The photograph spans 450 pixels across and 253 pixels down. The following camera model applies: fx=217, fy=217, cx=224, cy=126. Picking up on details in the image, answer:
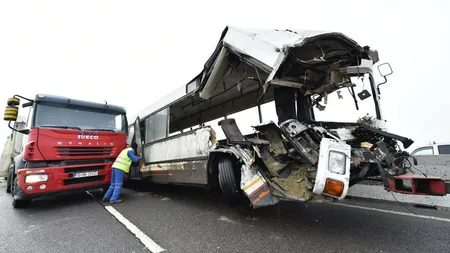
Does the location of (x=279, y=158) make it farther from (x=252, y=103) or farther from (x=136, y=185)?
(x=136, y=185)

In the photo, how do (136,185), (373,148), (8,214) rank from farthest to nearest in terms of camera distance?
(136,185)
(8,214)
(373,148)

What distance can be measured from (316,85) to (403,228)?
2169 millimetres

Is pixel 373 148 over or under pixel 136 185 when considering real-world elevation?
over

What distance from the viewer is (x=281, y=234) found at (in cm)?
263

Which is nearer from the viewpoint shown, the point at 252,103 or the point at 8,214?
the point at 8,214

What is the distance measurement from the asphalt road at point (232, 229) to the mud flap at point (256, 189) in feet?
1.32

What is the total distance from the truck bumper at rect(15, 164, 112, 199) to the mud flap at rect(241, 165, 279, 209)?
3.93 meters

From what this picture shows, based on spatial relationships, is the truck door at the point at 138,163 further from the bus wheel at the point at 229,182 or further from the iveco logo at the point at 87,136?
the bus wheel at the point at 229,182

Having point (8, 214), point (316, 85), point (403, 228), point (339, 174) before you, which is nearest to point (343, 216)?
point (403, 228)

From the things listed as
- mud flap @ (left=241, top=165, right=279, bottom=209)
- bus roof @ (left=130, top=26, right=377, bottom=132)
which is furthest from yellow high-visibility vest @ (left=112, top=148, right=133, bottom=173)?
mud flap @ (left=241, top=165, right=279, bottom=209)

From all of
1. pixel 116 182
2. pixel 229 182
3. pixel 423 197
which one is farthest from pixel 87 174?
pixel 423 197

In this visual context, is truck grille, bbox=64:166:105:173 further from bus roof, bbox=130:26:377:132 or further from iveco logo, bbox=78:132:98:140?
bus roof, bbox=130:26:377:132

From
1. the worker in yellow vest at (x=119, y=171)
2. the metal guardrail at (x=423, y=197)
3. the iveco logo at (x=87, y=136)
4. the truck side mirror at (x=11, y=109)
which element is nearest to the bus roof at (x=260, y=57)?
the worker in yellow vest at (x=119, y=171)

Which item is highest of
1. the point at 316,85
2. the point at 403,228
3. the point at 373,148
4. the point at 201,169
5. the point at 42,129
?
the point at 316,85
